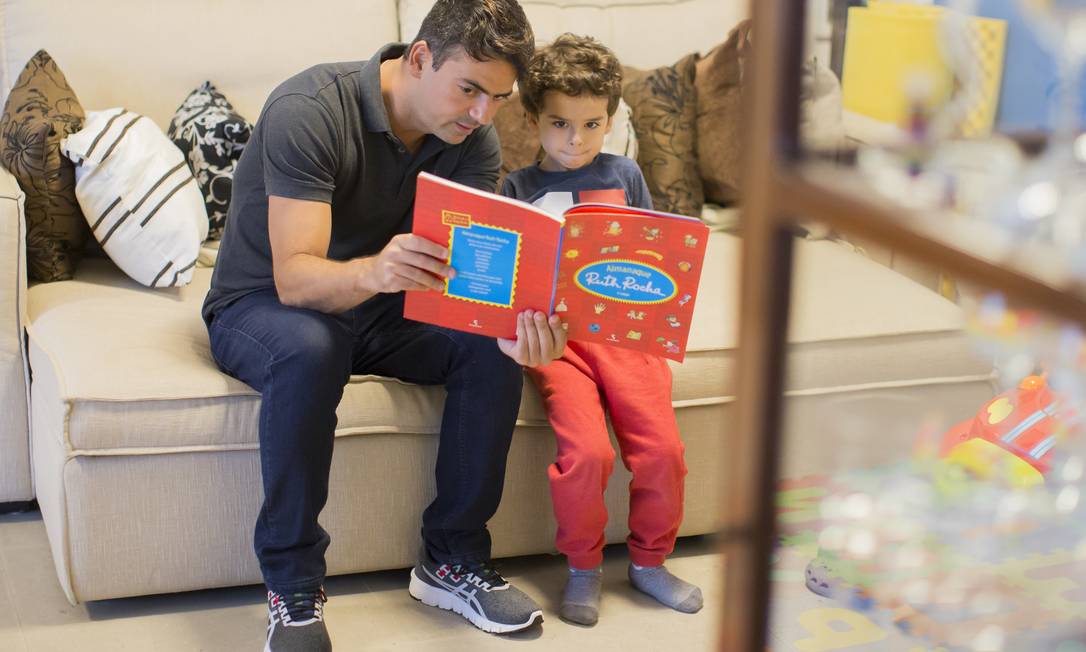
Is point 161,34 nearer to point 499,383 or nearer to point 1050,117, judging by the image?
point 499,383

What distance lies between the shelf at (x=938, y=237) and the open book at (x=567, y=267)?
1011 millimetres

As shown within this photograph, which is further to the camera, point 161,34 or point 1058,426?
point 161,34

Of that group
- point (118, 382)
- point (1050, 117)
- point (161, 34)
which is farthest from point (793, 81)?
point (161, 34)

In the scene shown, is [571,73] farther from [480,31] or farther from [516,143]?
[516,143]

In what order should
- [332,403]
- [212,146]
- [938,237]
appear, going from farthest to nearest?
[212,146] < [332,403] < [938,237]

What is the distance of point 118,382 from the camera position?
1.85 meters

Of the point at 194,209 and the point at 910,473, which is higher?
the point at 910,473

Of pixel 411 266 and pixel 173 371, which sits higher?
pixel 411 266

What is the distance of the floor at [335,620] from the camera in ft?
6.08

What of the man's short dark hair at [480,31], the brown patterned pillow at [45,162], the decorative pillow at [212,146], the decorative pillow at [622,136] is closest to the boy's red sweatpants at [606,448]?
the man's short dark hair at [480,31]

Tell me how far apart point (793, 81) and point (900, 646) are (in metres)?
0.56

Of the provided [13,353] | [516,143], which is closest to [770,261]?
[13,353]

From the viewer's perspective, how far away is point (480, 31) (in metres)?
1.76

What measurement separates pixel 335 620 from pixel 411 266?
24.3 inches
